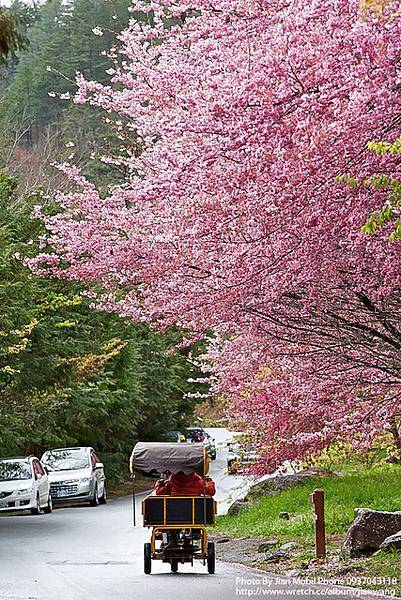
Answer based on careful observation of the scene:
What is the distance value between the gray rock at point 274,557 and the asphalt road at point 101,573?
615 mm

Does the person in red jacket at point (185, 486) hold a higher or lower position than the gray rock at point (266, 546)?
higher

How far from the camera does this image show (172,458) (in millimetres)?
15727

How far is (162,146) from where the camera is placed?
12805 mm

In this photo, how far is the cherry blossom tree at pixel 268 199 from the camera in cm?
1030

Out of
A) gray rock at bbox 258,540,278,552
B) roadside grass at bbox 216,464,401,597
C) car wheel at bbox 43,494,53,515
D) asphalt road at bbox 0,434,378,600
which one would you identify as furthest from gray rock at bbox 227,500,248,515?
car wheel at bbox 43,494,53,515

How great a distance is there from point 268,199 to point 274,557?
7.68m

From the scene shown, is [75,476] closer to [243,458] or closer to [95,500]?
[95,500]

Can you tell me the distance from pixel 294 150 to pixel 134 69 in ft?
15.0

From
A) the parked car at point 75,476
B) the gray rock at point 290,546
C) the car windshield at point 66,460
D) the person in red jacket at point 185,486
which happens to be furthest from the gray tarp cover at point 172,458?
the car windshield at point 66,460

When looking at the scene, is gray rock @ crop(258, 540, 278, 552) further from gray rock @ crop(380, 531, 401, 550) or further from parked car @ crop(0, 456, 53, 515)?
parked car @ crop(0, 456, 53, 515)

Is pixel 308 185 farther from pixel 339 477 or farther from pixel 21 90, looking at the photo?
pixel 21 90

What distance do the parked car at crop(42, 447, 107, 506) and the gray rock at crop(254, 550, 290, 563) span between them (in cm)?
1686

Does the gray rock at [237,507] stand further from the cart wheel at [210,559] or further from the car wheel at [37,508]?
the cart wheel at [210,559]

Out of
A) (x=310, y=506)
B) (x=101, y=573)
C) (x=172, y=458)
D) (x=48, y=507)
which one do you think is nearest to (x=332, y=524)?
(x=310, y=506)
